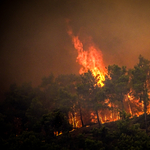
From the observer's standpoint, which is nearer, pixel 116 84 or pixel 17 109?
pixel 116 84

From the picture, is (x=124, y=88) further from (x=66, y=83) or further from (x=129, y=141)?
(x=66, y=83)

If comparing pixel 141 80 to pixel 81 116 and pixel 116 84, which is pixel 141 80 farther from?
pixel 81 116

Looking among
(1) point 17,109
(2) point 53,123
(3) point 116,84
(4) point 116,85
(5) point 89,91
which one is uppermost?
(3) point 116,84

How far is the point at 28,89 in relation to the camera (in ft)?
131

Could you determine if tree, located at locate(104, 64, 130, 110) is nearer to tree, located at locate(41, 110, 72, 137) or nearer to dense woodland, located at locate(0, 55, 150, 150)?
dense woodland, located at locate(0, 55, 150, 150)

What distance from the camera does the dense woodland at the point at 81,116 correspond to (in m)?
17.0

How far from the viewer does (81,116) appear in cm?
3303

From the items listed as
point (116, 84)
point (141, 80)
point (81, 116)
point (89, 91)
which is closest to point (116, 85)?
point (116, 84)

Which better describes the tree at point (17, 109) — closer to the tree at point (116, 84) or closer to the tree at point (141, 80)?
the tree at point (116, 84)

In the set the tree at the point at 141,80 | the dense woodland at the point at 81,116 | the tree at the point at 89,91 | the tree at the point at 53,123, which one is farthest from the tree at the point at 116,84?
the tree at the point at 53,123

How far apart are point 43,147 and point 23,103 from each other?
2057cm

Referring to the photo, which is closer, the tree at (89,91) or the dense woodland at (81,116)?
the dense woodland at (81,116)

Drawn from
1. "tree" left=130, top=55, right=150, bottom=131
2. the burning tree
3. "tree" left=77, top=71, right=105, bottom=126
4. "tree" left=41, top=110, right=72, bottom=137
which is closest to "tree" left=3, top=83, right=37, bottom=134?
"tree" left=77, top=71, right=105, bottom=126

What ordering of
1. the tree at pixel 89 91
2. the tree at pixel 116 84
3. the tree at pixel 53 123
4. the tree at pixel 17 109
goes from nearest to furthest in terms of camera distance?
the tree at pixel 53 123, the tree at pixel 116 84, the tree at pixel 89 91, the tree at pixel 17 109
